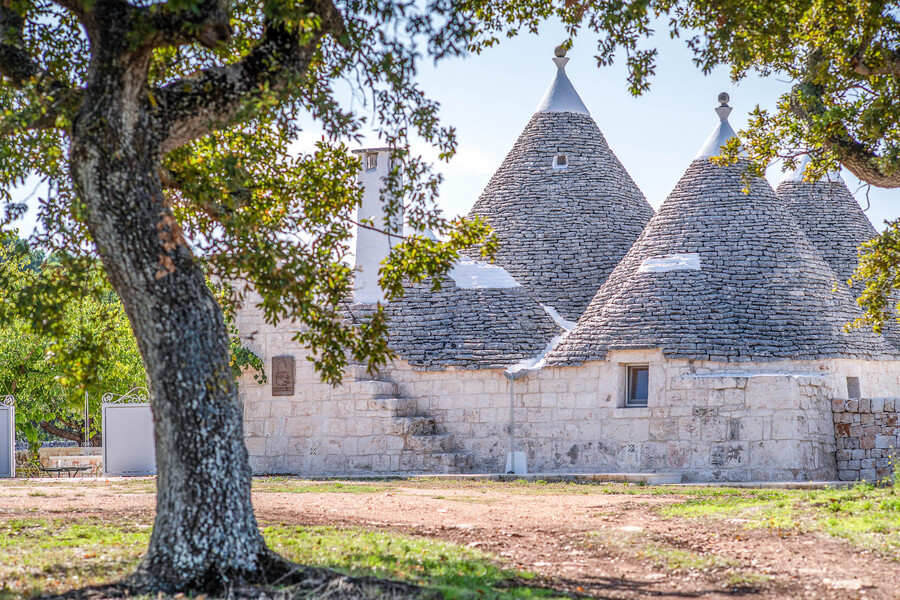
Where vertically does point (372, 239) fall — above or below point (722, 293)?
above

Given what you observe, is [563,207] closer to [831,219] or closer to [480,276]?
[480,276]

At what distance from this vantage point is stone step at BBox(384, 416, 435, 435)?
59.7 feet

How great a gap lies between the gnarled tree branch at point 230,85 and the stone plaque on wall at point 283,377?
12934mm

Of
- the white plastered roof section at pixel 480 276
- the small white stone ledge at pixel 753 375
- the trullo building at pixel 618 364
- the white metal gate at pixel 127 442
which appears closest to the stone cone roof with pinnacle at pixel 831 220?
the trullo building at pixel 618 364

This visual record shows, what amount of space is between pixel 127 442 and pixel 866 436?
40.1ft

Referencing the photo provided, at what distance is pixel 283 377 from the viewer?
1942cm

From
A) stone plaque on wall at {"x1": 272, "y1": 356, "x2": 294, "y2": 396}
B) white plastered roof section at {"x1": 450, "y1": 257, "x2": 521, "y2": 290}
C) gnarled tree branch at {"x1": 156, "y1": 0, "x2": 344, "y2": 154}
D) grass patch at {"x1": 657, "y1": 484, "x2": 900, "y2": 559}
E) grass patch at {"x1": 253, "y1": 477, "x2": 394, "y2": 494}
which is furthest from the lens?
white plastered roof section at {"x1": 450, "y1": 257, "x2": 521, "y2": 290}

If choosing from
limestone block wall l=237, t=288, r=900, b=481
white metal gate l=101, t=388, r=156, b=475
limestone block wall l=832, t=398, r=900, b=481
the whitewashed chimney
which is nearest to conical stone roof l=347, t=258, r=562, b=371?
limestone block wall l=237, t=288, r=900, b=481

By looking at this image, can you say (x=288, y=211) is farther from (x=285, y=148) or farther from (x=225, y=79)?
(x=225, y=79)

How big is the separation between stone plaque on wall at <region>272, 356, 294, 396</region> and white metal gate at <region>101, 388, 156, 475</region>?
2.56m

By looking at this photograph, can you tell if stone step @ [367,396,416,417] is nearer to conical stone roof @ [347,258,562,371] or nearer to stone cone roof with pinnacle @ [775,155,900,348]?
conical stone roof @ [347,258,562,371]

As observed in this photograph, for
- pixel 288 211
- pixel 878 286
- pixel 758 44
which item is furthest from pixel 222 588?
pixel 878 286

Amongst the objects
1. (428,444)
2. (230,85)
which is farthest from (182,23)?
(428,444)

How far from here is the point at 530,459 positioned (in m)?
17.9
